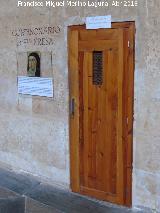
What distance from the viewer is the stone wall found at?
3971 mm

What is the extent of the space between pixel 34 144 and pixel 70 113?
0.85m

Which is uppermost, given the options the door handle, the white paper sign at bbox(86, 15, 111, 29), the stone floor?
the white paper sign at bbox(86, 15, 111, 29)

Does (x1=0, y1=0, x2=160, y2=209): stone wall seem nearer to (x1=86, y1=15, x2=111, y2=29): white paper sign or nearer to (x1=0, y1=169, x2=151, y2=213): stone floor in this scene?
(x1=86, y1=15, x2=111, y2=29): white paper sign

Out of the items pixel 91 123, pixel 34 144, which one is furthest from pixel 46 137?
pixel 91 123

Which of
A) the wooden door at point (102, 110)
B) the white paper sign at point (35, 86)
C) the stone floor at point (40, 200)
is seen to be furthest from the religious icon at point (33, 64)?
the stone floor at point (40, 200)

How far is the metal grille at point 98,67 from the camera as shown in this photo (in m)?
4.34

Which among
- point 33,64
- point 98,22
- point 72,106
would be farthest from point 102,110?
point 33,64

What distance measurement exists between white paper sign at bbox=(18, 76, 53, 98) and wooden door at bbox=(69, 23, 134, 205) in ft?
1.23

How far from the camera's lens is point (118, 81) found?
4227mm

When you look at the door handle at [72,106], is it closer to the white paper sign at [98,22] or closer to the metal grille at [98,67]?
the metal grille at [98,67]

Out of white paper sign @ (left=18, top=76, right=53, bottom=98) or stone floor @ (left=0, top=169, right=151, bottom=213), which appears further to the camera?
white paper sign @ (left=18, top=76, right=53, bottom=98)

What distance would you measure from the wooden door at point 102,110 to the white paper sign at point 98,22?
60 mm

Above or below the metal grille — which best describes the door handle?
below

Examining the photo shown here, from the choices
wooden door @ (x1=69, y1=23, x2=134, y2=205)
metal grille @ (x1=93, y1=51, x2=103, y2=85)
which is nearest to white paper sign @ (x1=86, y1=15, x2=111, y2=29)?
wooden door @ (x1=69, y1=23, x2=134, y2=205)
